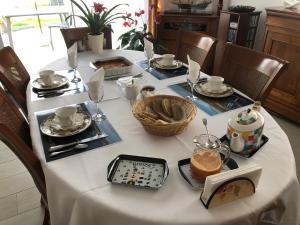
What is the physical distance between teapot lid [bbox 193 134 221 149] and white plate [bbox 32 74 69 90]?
31.0 inches

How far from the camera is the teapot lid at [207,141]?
0.83 meters

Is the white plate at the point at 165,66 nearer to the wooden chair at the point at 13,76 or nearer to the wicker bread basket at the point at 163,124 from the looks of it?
the wicker bread basket at the point at 163,124

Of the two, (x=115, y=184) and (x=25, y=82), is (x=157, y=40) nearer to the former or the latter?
(x=25, y=82)

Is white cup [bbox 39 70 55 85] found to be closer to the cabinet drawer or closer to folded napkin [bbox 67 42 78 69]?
folded napkin [bbox 67 42 78 69]

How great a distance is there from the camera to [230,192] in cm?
66

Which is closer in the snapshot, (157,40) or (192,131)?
(192,131)

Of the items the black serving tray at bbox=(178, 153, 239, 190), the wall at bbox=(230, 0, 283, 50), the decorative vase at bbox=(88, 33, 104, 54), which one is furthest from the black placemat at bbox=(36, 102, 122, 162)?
the wall at bbox=(230, 0, 283, 50)

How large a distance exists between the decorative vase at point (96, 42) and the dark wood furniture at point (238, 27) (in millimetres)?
1174

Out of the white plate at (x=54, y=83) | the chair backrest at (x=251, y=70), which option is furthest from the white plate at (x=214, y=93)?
the white plate at (x=54, y=83)

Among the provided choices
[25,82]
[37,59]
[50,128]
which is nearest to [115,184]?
[50,128]

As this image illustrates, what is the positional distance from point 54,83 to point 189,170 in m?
0.90

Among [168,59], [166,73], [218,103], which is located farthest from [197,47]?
[218,103]

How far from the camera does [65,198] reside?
2.43ft

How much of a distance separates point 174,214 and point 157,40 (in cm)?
233
